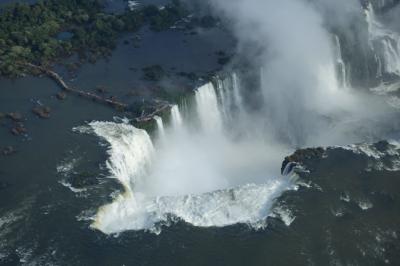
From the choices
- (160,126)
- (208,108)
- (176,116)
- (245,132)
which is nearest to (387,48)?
(245,132)

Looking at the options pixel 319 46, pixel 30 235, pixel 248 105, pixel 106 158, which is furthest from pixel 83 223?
pixel 319 46

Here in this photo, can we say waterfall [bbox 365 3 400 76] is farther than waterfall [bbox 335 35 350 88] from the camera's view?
Yes

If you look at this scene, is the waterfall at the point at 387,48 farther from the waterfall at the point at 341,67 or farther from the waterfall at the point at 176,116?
the waterfall at the point at 176,116

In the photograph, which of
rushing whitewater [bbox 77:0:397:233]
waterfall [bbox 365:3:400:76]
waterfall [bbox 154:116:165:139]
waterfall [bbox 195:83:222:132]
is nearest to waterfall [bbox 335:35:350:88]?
rushing whitewater [bbox 77:0:397:233]

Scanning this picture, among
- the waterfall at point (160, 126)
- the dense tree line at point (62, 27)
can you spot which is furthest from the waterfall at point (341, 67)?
the waterfall at point (160, 126)

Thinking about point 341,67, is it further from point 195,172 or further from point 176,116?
point 195,172

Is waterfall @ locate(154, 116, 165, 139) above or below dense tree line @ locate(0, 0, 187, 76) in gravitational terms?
below

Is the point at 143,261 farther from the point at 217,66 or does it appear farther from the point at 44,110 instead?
the point at 217,66

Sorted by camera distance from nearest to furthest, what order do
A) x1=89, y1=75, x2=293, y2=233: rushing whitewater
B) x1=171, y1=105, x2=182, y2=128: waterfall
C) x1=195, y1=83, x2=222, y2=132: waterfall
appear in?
x1=89, y1=75, x2=293, y2=233: rushing whitewater → x1=171, y1=105, x2=182, y2=128: waterfall → x1=195, y1=83, x2=222, y2=132: waterfall

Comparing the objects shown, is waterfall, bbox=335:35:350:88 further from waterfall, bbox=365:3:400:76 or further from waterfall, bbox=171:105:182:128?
waterfall, bbox=171:105:182:128
